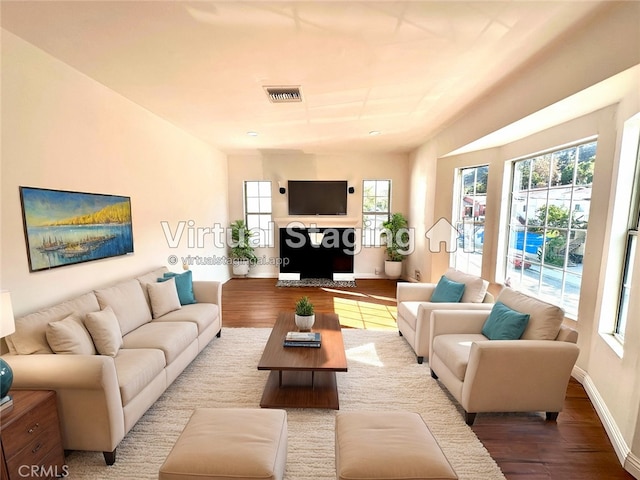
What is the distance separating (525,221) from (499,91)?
1.61 m

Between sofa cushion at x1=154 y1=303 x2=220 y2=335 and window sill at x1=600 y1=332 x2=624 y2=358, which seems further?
sofa cushion at x1=154 y1=303 x2=220 y2=335

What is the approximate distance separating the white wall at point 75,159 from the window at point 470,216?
4518 millimetres

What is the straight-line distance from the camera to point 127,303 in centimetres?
267

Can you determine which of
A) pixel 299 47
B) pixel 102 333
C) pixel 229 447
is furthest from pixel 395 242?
pixel 229 447

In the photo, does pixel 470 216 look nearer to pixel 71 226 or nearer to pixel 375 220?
pixel 375 220

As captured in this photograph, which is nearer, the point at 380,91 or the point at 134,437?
the point at 134,437

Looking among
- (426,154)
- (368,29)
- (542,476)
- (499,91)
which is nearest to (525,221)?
(499,91)

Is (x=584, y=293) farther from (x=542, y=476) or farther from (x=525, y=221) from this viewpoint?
(x=542, y=476)

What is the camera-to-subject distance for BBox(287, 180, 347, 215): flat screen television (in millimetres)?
6395

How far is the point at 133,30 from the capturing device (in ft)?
6.35

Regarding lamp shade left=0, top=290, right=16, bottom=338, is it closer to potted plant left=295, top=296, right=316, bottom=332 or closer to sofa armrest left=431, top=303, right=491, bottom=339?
potted plant left=295, top=296, right=316, bottom=332

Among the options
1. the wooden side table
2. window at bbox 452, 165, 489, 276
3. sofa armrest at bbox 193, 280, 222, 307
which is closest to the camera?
the wooden side table

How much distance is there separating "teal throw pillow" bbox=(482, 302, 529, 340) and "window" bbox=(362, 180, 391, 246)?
13.3 ft

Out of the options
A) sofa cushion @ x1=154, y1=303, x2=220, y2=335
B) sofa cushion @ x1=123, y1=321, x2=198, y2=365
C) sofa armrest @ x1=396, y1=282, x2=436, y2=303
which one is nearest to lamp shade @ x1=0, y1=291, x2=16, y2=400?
sofa cushion @ x1=123, y1=321, x2=198, y2=365
